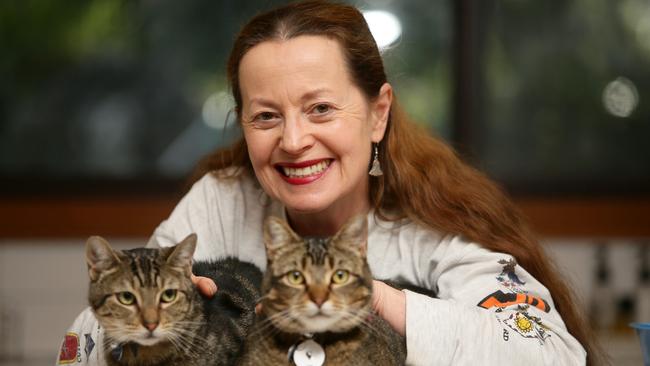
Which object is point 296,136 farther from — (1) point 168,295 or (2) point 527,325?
(2) point 527,325

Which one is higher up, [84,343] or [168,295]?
[168,295]

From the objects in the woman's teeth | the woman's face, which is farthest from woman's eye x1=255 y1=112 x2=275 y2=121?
the woman's teeth

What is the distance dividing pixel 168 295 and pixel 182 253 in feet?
0.25

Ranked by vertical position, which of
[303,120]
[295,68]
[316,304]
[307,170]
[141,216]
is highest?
[295,68]

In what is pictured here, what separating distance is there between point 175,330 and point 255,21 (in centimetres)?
69

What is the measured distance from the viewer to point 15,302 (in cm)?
324

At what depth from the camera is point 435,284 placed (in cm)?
166

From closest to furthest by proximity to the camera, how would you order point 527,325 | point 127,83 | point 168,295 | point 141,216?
point 168,295
point 527,325
point 141,216
point 127,83

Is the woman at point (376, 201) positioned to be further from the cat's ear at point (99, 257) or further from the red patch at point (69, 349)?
the cat's ear at point (99, 257)

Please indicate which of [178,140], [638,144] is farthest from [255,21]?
[638,144]

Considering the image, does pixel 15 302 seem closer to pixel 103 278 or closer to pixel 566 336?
pixel 103 278

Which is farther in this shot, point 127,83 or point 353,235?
point 127,83

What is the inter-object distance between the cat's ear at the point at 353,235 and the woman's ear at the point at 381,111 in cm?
44

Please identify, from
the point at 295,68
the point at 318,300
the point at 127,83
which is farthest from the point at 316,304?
the point at 127,83
